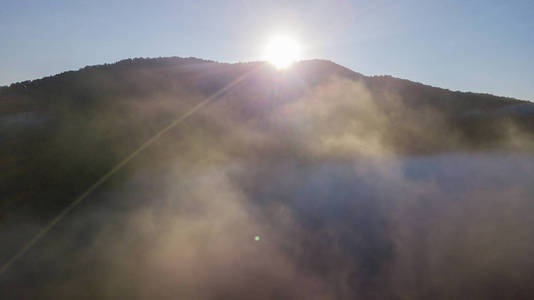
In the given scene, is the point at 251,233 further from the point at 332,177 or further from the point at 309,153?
the point at 309,153

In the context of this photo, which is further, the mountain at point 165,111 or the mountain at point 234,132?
the mountain at point 165,111

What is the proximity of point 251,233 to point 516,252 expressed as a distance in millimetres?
4665

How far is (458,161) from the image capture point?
11.1m

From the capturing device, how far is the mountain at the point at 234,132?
852 centimetres

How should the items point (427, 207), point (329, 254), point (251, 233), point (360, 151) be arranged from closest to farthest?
1. point (329, 254)
2. point (251, 233)
3. point (427, 207)
4. point (360, 151)

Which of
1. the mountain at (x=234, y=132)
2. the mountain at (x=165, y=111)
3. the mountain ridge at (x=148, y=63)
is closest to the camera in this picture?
the mountain at (x=234, y=132)

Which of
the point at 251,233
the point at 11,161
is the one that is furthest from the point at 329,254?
the point at 11,161

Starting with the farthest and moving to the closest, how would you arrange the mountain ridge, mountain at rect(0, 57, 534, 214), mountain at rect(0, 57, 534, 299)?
the mountain ridge
mountain at rect(0, 57, 534, 214)
mountain at rect(0, 57, 534, 299)

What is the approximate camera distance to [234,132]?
1541cm

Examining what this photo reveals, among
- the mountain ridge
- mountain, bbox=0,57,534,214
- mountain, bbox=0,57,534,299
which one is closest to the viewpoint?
mountain, bbox=0,57,534,299

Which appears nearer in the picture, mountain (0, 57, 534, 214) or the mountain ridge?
mountain (0, 57, 534, 214)

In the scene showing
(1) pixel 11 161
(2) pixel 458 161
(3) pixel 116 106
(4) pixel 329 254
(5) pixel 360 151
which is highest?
(3) pixel 116 106

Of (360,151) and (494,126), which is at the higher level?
(494,126)

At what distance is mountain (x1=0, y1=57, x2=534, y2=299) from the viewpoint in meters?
8.52
